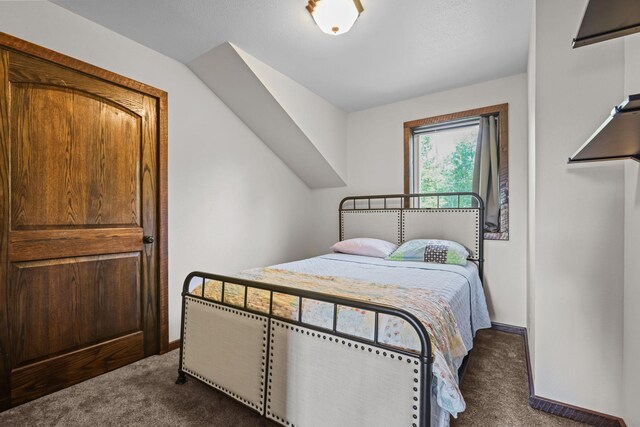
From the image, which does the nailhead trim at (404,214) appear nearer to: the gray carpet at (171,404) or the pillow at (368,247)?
the pillow at (368,247)

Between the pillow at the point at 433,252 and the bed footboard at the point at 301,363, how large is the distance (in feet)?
5.33

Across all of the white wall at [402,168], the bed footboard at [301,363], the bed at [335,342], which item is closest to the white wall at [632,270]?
the bed at [335,342]

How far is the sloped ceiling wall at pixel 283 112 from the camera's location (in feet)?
8.71

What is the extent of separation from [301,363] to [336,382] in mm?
194

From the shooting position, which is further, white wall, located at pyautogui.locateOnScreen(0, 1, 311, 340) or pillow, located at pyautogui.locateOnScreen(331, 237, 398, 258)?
pillow, located at pyautogui.locateOnScreen(331, 237, 398, 258)

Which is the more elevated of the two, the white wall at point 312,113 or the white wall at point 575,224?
the white wall at point 312,113

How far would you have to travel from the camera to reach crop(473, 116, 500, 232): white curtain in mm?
3014

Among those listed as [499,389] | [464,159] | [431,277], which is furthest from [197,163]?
[499,389]

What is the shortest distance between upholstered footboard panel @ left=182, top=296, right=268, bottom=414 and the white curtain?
2.47m

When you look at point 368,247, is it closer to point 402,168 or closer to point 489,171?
point 402,168

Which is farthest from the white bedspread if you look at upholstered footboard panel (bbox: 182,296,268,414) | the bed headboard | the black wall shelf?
the black wall shelf

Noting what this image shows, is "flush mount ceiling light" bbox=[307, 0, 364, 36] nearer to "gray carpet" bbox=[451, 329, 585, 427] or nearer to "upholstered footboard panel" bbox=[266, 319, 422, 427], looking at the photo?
"upholstered footboard panel" bbox=[266, 319, 422, 427]

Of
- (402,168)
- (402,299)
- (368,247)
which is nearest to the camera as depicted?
(402,299)

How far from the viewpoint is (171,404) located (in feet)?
5.93
